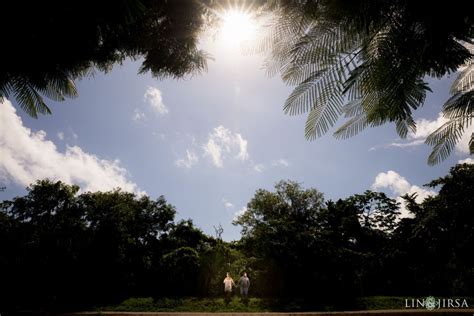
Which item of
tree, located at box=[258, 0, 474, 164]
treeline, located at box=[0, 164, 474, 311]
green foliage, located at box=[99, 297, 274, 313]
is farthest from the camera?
treeline, located at box=[0, 164, 474, 311]

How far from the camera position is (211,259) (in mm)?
17656

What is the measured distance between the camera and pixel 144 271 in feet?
60.1

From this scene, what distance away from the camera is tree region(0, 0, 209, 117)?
5.39 feet

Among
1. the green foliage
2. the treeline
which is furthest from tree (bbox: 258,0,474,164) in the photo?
the treeline

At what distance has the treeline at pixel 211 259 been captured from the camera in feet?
53.2

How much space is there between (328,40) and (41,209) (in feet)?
96.8

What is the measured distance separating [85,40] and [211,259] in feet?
56.2

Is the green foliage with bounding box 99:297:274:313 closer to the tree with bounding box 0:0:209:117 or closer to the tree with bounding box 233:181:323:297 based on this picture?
the tree with bounding box 233:181:323:297

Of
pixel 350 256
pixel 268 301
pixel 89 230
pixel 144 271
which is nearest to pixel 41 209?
pixel 89 230

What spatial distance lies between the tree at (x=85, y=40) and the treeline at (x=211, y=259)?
50.2ft

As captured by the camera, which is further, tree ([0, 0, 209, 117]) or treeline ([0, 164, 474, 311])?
treeline ([0, 164, 474, 311])

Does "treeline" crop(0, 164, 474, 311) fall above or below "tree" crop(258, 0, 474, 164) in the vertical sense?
below

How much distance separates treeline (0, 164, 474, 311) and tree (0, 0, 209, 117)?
50.2 feet

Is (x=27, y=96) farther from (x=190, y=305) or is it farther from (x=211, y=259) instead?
(x=211, y=259)
